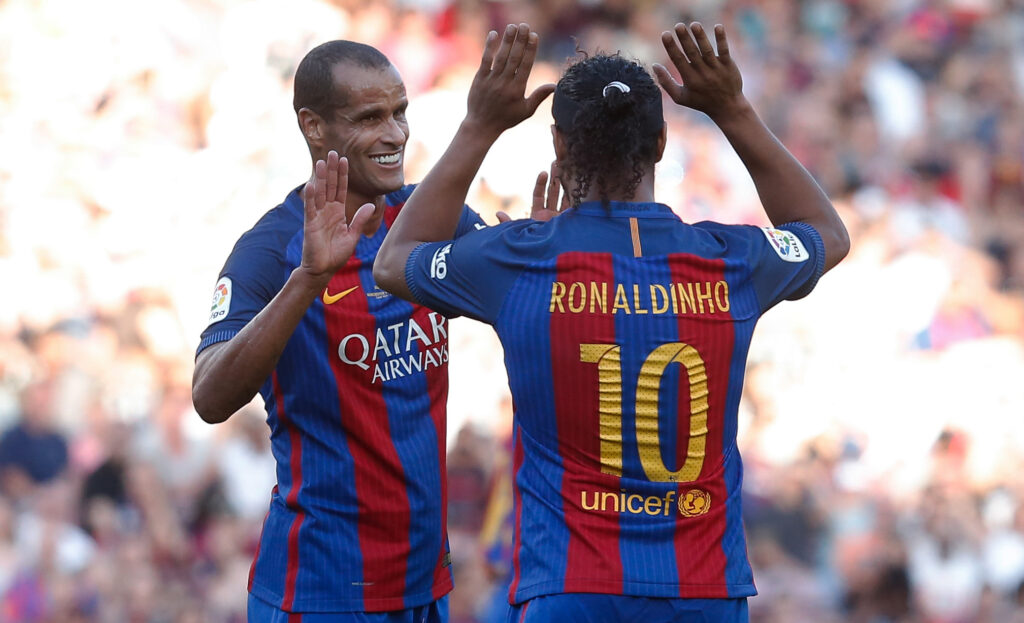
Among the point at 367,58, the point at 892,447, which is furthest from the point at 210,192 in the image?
the point at 367,58

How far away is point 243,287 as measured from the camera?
4.00 metres

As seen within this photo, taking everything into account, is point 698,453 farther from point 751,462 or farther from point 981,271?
point 981,271

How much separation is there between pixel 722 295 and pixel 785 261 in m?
0.25

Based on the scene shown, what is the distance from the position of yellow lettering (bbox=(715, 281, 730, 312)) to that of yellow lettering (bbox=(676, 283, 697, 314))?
3.0 inches

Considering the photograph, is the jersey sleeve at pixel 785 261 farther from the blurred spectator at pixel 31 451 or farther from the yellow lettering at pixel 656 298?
the blurred spectator at pixel 31 451

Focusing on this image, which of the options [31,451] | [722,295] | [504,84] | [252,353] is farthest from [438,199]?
[31,451]

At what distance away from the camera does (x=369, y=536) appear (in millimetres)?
4133

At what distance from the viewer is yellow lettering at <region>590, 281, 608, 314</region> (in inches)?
131

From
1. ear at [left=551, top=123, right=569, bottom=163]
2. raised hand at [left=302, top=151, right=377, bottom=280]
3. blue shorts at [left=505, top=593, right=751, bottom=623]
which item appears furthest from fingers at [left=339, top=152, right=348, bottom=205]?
blue shorts at [left=505, top=593, right=751, bottom=623]

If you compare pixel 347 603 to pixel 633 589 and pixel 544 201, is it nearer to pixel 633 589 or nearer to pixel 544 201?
pixel 633 589

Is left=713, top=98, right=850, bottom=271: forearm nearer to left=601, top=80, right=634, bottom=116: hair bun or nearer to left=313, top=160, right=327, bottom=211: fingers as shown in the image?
left=601, top=80, right=634, bottom=116: hair bun

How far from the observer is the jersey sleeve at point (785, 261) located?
353 centimetres

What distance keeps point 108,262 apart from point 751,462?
4.84 metres

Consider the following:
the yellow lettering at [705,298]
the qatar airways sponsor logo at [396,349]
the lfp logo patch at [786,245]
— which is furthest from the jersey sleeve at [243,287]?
the lfp logo patch at [786,245]
